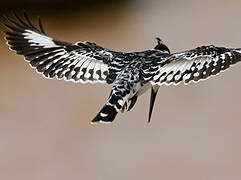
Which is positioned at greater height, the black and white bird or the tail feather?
the black and white bird

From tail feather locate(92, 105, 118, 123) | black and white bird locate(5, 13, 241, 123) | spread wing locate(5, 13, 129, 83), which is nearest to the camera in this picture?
tail feather locate(92, 105, 118, 123)

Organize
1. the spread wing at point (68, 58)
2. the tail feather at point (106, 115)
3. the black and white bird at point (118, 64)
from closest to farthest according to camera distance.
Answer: the tail feather at point (106, 115) < the black and white bird at point (118, 64) < the spread wing at point (68, 58)

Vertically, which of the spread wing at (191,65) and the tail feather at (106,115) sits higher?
the spread wing at (191,65)

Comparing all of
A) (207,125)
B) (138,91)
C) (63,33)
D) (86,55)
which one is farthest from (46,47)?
(63,33)

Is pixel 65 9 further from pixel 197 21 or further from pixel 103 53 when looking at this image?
pixel 103 53

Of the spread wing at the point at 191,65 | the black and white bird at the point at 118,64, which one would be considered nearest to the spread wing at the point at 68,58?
the black and white bird at the point at 118,64

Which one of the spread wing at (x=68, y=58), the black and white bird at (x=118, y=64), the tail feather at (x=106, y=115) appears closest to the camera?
the tail feather at (x=106, y=115)

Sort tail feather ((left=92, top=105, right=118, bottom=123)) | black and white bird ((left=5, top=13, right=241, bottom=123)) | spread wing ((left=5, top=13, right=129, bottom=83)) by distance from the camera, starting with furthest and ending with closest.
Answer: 1. spread wing ((left=5, top=13, right=129, bottom=83))
2. black and white bird ((left=5, top=13, right=241, bottom=123))
3. tail feather ((left=92, top=105, right=118, bottom=123))

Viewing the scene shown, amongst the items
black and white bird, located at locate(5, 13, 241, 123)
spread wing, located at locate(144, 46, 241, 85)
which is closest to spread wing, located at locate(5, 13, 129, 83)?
black and white bird, located at locate(5, 13, 241, 123)

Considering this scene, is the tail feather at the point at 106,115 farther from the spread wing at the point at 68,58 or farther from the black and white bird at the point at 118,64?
the spread wing at the point at 68,58

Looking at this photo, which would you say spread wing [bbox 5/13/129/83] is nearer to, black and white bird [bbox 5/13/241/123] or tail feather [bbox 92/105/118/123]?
black and white bird [bbox 5/13/241/123]
